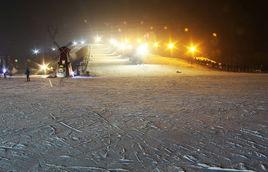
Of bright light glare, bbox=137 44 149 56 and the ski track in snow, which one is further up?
bright light glare, bbox=137 44 149 56

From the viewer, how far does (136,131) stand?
9.20m

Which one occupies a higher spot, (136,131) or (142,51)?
(142,51)

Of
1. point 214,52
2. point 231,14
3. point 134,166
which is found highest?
point 231,14

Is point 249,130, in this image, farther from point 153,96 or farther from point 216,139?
point 153,96

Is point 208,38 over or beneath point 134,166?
over

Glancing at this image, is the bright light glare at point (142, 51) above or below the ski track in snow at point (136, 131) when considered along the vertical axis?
above

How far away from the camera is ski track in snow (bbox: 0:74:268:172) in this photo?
681 centimetres

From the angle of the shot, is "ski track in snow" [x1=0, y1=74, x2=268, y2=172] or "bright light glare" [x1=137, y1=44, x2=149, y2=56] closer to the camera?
"ski track in snow" [x1=0, y1=74, x2=268, y2=172]

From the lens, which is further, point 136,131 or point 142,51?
point 142,51

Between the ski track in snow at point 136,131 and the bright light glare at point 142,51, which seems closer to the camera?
the ski track in snow at point 136,131

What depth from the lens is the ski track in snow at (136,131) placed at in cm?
681

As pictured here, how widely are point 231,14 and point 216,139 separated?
169 feet

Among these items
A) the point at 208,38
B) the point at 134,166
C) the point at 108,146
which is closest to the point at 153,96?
the point at 108,146

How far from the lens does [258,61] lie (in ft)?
161
